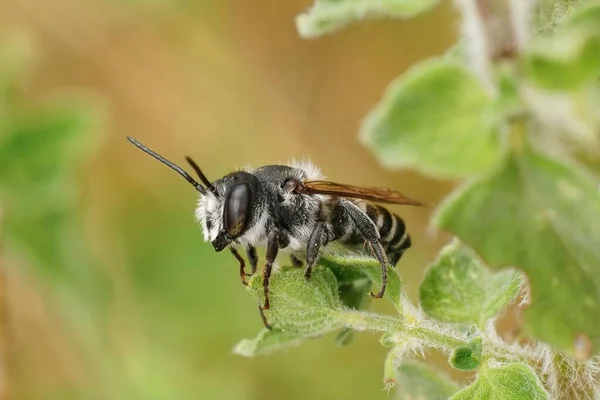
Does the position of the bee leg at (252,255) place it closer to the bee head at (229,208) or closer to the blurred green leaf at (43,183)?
the bee head at (229,208)

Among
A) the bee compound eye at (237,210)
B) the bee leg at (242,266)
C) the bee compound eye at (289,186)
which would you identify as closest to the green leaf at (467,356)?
the bee leg at (242,266)

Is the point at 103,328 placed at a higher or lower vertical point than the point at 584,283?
lower

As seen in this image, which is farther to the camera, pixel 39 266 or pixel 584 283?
pixel 39 266

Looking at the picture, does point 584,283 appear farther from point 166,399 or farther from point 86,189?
point 86,189

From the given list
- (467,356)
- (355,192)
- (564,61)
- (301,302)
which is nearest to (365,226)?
(355,192)

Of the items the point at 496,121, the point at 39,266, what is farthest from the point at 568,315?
the point at 39,266

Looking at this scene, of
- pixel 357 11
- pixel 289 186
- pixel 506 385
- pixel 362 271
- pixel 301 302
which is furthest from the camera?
pixel 289 186

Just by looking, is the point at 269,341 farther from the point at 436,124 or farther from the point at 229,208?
the point at 436,124
